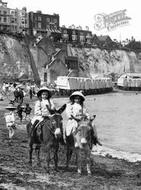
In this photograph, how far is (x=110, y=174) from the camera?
11.6 meters

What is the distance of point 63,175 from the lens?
35.3 feet

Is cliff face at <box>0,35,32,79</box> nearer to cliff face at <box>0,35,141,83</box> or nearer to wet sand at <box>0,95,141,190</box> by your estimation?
A: cliff face at <box>0,35,141,83</box>

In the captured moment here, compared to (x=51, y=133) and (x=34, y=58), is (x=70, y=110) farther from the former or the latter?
(x=34, y=58)

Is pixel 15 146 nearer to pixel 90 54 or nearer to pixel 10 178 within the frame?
pixel 10 178

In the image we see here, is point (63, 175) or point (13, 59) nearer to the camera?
point (63, 175)

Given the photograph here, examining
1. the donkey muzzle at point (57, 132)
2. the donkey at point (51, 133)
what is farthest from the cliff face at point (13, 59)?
the donkey muzzle at point (57, 132)

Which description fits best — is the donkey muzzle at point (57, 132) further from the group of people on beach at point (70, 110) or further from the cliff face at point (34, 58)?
the cliff face at point (34, 58)

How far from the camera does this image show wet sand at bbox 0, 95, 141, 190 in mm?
9482

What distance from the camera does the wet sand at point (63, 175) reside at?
9.48 metres

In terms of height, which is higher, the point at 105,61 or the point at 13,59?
the point at 105,61

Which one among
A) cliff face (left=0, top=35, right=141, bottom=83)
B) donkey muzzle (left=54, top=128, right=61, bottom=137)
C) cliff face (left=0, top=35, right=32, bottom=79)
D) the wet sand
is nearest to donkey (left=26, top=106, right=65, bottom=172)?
donkey muzzle (left=54, top=128, right=61, bottom=137)

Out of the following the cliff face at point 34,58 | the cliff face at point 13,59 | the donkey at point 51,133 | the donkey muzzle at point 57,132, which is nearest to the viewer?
the donkey muzzle at point 57,132

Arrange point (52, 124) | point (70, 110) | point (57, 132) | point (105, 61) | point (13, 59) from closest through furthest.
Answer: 1. point (57, 132)
2. point (52, 124)
3. point (70, 110)
4. point (13, 59)
5. point (105, 61)

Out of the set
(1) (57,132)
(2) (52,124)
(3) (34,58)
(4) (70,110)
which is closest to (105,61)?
(3) (34,58)
